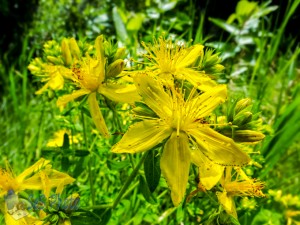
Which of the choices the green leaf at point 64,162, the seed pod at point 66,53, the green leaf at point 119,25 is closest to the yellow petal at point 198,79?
the seed pod at point 66,53

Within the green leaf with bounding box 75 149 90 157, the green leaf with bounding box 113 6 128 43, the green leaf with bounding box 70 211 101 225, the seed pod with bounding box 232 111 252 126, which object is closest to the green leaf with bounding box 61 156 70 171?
the green leaf with bounding box 75 149 90 157

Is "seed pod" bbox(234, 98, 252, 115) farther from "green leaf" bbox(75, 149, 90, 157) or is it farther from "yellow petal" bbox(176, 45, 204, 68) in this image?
"green leaf" bbox(75, 149, 90, 157)

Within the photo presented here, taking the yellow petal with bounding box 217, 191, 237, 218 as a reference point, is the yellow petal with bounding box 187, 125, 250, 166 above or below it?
above

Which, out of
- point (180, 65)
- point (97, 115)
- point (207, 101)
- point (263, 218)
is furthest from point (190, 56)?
point (263, 218)

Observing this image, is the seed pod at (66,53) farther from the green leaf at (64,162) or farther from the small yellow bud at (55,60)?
the green leaf at (64,162)

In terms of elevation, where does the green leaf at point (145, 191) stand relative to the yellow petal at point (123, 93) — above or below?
below
